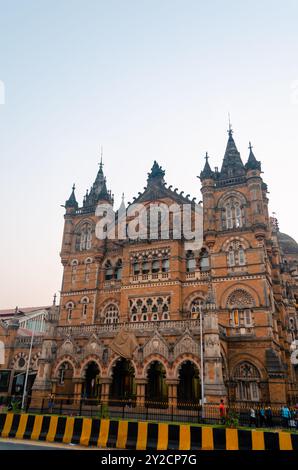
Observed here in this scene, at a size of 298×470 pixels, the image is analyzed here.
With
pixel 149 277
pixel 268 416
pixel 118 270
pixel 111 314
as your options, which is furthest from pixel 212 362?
pixel 118 270

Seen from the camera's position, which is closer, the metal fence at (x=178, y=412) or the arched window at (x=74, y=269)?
the metal fence at (x=178, y=412)

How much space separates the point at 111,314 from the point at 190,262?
1004cm

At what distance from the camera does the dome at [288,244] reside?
193ft

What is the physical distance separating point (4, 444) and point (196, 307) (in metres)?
21.1

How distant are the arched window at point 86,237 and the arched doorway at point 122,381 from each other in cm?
1485

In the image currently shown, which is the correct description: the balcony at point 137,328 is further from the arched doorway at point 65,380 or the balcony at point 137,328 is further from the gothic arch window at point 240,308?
the gothic arch window at point 240,308

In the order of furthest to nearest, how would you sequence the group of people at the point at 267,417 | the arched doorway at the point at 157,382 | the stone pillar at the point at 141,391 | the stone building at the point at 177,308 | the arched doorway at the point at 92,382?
the arched doorway at the point at 92,382 < the arched doorway at the point at 157,382 < the stone building at the point at 177,308 < the stone pillar at the point at 141,391 < the group of people at the point at 267,417

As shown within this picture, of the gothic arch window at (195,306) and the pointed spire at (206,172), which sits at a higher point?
the pointed spire at (206,172)

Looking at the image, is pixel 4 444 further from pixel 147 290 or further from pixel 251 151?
pixel 251 151

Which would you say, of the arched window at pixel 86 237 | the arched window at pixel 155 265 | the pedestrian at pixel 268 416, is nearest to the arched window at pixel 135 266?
the arched window at pixel 155 265

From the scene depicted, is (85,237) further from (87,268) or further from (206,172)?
(206,172)

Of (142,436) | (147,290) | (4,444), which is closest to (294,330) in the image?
(147,290)

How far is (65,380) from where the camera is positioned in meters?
32.9

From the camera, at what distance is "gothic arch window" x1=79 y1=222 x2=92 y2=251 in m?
42.1
